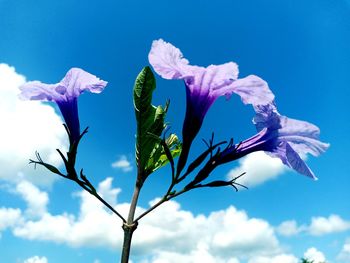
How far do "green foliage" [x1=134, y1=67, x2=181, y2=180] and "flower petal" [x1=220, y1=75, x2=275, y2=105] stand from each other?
1.54ft

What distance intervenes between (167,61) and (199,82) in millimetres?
239

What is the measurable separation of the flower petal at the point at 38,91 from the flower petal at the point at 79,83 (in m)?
0.08

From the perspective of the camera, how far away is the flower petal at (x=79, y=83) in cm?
292

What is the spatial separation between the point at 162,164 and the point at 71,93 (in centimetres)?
81

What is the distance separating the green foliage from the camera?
7.80 feet

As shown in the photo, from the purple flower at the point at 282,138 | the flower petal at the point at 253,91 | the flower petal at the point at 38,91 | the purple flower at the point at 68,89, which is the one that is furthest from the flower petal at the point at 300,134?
the flower petal at the point at 38,91

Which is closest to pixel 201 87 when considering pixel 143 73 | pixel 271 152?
pixel 143 73

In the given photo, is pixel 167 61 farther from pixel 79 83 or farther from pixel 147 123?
pixel 79 83

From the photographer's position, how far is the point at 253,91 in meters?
2.55

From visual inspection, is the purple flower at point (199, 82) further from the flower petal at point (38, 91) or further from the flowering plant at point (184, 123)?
the flower petal at point (38, 91)

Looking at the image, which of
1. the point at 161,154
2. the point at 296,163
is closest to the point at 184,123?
the point at 161,154

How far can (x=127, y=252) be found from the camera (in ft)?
6.87

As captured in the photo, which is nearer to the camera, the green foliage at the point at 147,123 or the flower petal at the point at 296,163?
the green foliage at the point at 147,123

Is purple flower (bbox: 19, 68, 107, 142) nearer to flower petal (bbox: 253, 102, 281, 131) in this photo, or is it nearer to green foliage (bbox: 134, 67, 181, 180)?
green foliage (bbox: 134, 67, 181, 180)
